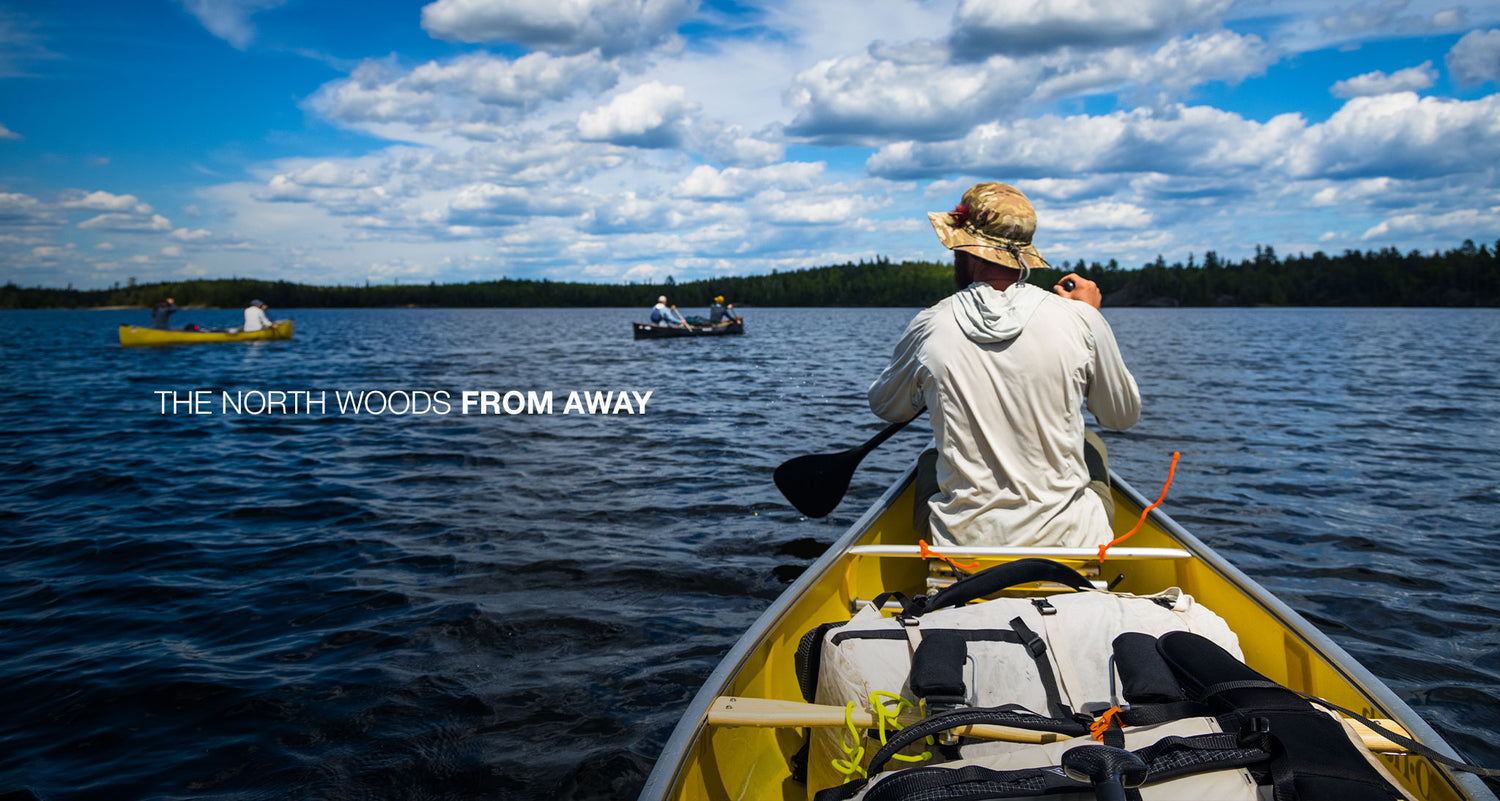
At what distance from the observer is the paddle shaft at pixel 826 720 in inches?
82.2

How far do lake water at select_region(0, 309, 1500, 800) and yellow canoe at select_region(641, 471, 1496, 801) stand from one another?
4.07 ft

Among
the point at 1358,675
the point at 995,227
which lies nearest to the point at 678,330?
the point at 995,227

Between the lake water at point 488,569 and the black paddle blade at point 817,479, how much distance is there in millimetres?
727

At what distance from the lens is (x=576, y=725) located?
14.1 feet

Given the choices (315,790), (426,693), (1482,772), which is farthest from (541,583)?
(1482,772)

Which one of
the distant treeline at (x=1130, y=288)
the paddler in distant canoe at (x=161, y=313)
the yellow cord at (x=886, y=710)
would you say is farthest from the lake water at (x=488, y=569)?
the distant treeline at (x=1130, y=288)

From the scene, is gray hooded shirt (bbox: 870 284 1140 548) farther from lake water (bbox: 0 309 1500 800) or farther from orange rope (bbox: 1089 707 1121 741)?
lake water (bbox: 0 309 1500 800)

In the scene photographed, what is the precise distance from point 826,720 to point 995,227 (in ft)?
7.40

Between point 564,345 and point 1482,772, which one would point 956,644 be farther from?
point 564,345

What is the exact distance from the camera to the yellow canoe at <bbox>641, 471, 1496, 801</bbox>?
88.2 inches

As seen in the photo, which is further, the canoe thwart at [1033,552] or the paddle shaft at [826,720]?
the canoe thwart at [1033,552]

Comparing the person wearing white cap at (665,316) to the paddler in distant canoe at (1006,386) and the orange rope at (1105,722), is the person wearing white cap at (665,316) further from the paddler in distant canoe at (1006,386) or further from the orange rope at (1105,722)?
the orange rope at (1105,722)

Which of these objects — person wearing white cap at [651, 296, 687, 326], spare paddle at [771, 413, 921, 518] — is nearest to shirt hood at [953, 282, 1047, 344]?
spare paddle at [771, 413, 921, 518]

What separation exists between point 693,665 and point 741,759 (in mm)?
2322
